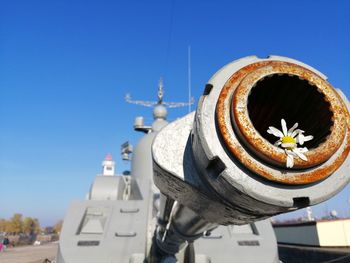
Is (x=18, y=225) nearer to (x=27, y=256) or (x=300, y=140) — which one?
(x=27, y=256)

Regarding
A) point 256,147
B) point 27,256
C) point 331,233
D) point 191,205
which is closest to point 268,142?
point 256,147

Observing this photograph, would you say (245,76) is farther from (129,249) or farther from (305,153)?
(129,249)

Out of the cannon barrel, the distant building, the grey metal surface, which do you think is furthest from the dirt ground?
the cannon barrel

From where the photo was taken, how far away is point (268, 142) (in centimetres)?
85

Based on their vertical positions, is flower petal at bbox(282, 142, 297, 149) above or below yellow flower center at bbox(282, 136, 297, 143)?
below

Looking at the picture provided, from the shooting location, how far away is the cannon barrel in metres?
0.85

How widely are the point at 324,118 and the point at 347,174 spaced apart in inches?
7.0

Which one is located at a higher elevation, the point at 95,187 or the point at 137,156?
the point at 137,156

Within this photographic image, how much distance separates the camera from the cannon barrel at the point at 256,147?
0.85 meters

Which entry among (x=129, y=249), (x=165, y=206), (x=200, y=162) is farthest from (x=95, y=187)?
(x=200, y=162)

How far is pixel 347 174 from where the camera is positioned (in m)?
0.93

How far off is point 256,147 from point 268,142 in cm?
4

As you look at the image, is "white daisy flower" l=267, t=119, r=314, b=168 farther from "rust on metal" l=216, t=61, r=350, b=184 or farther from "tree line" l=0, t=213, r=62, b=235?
"tree line" l=0, t=213, r=62, b=235

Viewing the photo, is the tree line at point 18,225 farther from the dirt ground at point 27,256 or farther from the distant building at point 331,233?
the distant building at point 331,233
